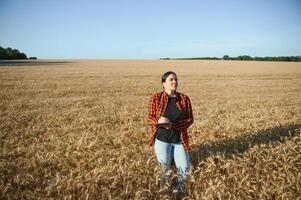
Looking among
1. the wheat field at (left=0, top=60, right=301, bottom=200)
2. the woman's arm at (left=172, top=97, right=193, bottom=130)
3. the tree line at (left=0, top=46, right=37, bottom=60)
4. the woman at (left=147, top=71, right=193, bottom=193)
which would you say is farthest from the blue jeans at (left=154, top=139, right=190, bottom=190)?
the tree line at (left=0, top=46, right=37, bottom=60)

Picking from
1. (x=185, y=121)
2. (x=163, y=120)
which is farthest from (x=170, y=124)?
(x=185, y=121)

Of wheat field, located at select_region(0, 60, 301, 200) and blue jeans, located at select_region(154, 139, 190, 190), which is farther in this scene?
blue jeans, located at select_region(154, 139, 190, 190)

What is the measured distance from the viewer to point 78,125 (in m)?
9.19

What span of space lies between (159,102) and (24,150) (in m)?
3.21

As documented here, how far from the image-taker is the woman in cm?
506

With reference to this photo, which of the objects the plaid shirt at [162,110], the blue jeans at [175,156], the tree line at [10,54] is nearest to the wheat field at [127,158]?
the blue jeans at [175,156]

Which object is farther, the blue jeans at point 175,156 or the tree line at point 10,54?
the tree line at point 10,54

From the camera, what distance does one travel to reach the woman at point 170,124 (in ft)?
16.6

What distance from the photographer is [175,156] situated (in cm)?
510

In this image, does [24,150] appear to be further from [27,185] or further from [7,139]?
[27,185]

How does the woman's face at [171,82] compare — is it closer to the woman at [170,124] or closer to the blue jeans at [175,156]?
the woman at [170,124]

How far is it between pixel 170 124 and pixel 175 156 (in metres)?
0.54

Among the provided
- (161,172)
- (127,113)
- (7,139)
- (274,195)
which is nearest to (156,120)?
(161,172)

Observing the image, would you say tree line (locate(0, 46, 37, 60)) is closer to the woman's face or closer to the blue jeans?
the woman's face
